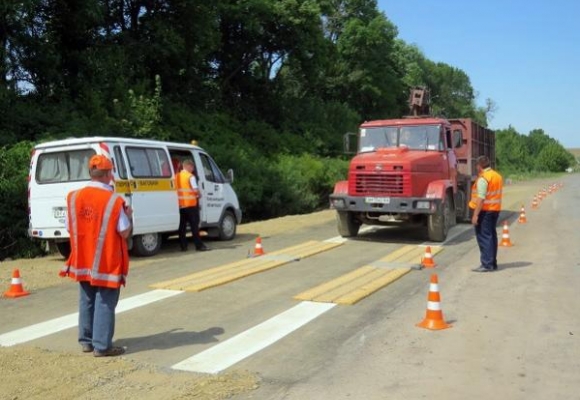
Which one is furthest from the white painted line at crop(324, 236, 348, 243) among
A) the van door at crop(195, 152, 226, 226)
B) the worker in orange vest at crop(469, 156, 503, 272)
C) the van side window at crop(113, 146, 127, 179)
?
the van side window at crop(113, 146, 127, 179)

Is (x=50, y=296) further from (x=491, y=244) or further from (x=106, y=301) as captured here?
(x=491, y=244)

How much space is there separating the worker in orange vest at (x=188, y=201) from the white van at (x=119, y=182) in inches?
5.8

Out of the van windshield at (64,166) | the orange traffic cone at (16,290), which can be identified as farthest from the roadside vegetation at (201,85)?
the orange traffic cone at (16,290)

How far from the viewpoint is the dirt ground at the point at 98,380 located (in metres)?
4.85

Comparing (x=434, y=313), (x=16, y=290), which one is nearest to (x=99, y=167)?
(x=434, y=313)

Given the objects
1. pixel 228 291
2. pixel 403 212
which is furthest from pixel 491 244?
pixel 228 291

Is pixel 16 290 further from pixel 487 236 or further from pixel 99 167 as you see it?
pixel 487 236

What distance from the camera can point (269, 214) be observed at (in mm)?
23875

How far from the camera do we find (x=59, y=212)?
10.9m

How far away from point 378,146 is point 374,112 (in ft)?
129

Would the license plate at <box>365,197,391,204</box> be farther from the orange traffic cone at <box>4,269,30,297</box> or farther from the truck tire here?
the orange traffic cone at <box>4,269,30,297</box>

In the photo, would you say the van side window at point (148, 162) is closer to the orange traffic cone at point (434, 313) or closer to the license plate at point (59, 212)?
the license plate at point (59, 212)

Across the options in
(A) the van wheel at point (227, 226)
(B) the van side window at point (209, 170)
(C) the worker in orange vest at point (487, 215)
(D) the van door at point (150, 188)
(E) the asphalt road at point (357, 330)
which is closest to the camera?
(E) the asphalt road at point (357, 330)

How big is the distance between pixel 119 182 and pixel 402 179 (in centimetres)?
588
